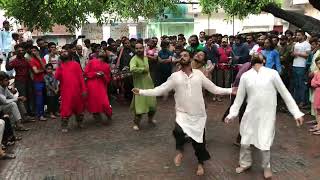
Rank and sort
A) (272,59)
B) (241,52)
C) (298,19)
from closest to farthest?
(272,59) < (241,52) < (298,19)

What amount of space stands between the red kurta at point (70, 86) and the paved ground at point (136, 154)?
1.77ft

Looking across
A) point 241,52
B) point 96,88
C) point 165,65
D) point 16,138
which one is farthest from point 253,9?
point 16,138

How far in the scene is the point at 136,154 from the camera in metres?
8.20

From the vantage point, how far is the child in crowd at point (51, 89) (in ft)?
37.9

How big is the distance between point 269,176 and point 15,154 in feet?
14.8

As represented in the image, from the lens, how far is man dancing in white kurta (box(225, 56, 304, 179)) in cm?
651

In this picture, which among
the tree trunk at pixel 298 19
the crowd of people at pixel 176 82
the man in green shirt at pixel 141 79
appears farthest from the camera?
the tree trunk at pixel 298 19

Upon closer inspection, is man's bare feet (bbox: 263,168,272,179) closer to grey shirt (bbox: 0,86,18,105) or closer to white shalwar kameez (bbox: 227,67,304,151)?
white shalwar kameez (bbox: 227,67,304,151)

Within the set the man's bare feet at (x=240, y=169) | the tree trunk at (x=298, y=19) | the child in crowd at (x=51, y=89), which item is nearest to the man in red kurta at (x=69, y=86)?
the child in crowd at (x=51, y=89)

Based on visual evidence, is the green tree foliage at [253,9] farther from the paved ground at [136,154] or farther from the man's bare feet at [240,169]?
the man's bare feet at [240,169]

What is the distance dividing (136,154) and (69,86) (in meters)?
2.63

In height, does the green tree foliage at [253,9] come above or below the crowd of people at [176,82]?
above

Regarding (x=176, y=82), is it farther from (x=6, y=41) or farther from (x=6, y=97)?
(x=6, y=41)

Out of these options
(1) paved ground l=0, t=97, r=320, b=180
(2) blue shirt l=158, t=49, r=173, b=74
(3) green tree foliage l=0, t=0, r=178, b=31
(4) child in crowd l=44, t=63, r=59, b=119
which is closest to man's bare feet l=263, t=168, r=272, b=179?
(1) paved ground l=0, t=97, r=320, b=180
